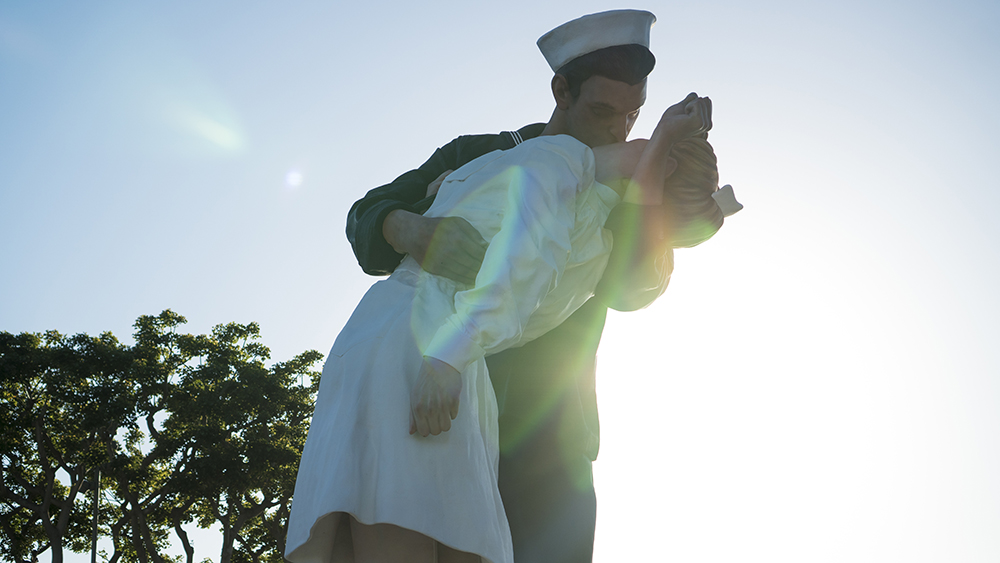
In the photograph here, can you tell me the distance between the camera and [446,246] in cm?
201

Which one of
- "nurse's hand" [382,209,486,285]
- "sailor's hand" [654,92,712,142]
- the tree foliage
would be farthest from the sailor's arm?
the tree foliage

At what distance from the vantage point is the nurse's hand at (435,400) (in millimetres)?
1682

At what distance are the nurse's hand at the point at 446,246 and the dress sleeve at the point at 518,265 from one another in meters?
0.13

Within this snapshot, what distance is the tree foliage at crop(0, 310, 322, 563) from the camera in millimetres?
18031

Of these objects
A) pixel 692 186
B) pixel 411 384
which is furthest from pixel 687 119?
pixel 411 384

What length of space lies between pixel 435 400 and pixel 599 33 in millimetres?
1578

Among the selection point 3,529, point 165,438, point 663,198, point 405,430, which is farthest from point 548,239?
point 3,529

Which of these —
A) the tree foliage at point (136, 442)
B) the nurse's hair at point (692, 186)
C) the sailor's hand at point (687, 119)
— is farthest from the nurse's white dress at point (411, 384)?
the tree foliage at point (136, 442)

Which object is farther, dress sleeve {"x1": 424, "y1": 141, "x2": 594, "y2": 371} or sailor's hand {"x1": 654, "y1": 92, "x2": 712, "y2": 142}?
sailor's hand {"x1": 654, "y1": 92, "x2": 712, "y2": 142}

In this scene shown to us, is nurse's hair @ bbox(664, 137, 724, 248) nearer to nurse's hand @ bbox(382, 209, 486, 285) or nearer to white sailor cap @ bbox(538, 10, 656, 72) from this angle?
white sailor cap @ bbox(538, 10, 656, 72)

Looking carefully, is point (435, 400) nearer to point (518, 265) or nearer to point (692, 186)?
point (518, 265)

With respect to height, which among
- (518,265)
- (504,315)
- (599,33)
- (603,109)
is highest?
(599,33)

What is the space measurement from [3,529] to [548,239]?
21.1 m

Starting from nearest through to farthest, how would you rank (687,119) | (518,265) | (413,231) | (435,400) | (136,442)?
1. (435,400)
2. (518,265)
3. (413,231)
4. (687,119)
5. (136,442)
